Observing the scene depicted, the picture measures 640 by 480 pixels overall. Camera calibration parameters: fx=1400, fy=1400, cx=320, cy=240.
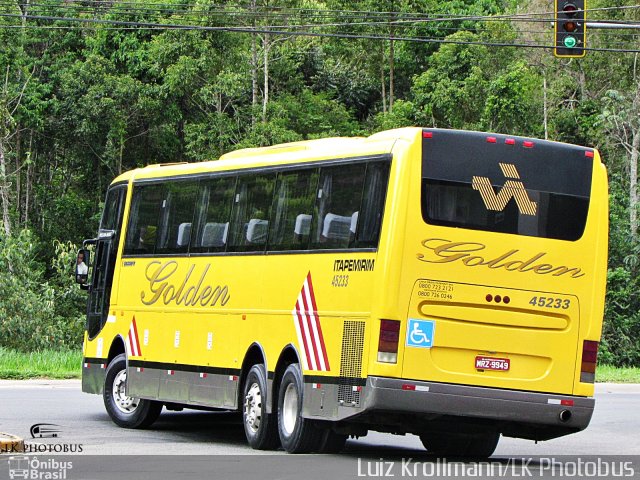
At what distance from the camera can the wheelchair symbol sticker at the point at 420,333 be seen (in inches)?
561

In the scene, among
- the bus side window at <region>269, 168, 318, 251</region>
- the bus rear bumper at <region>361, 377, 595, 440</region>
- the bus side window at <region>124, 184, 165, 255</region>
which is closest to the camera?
the bus rear bumper at <region>361, 377, 595, 440</region>

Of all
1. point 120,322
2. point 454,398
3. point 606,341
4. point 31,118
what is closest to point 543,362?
point 454,398

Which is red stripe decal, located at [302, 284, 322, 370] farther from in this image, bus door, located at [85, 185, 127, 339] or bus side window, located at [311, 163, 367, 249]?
bus door, located at [85, 185, 127, 339]

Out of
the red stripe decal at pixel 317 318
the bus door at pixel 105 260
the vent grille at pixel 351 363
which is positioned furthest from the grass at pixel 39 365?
the vent grille at pixel 351 363

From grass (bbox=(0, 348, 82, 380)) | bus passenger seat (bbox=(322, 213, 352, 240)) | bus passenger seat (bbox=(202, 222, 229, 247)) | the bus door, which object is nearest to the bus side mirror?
the bus door

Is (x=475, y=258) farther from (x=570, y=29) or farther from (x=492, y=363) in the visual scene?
(x=570, y=29)

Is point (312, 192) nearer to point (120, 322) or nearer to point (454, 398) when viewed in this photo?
point (454, 398)

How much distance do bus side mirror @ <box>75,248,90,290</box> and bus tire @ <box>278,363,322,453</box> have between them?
616 cm

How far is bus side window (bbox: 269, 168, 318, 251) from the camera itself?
53.1 ft

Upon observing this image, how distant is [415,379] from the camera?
14.2m

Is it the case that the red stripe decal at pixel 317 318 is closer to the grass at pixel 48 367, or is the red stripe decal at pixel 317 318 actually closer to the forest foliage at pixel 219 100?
the grass at pixel 48 367

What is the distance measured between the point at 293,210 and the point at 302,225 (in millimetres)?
364

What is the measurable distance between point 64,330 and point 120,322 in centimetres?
→ 2175

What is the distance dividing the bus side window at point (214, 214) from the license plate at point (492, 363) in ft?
15.6
